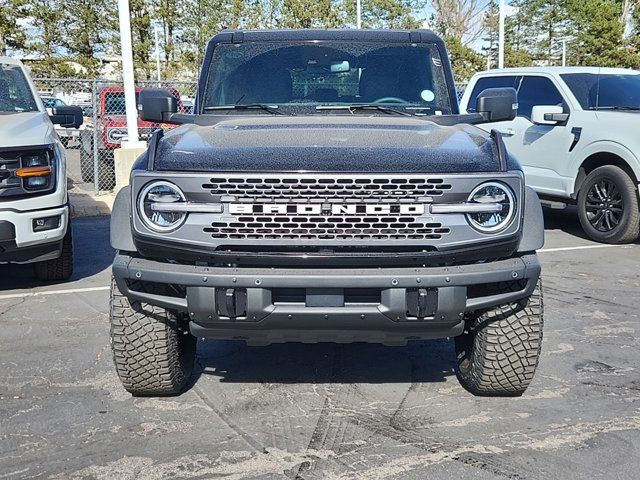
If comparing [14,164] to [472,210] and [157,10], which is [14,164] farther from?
[157,10]

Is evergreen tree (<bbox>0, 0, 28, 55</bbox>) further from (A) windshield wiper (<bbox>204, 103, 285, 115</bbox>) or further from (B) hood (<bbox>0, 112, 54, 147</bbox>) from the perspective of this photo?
(A) windshield wiper (<bbox>204, 103, 285, 115</bbox>)

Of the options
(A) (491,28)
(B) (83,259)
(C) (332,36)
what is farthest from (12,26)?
(C) (332,36)

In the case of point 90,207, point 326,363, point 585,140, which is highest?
point 585,140

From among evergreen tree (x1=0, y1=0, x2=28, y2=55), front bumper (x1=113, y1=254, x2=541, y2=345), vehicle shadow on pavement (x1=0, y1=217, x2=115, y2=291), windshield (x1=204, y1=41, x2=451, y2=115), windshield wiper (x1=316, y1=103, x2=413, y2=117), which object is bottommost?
vehicle shadow on pavement (x1=0, y1=217, x2=115, y2=291)

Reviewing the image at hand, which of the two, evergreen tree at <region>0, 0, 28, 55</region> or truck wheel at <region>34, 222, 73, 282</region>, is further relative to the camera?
evergreen tree at <region>0, 0, 28, 55</region>

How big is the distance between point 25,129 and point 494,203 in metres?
4.27

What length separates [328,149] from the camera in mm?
3389

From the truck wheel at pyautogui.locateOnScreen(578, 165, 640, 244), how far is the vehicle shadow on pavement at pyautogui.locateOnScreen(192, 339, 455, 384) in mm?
4248

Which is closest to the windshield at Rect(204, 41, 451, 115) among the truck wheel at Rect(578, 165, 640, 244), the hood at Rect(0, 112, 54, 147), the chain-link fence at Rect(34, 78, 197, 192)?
the hood at Rect(0, 112, 54, 147)

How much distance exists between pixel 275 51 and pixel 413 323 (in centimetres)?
240

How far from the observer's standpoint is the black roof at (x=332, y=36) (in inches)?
200

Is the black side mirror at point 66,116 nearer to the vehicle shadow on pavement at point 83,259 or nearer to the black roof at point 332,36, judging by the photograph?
the vehicle shadow on pavement at point 83,259

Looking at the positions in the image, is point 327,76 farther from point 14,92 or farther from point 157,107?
point 14,92

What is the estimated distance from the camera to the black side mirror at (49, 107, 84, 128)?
7.05 m
